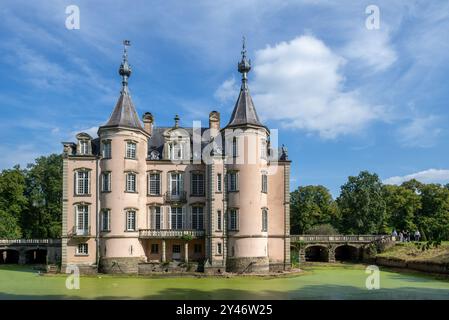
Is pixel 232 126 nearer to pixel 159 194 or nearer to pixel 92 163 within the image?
pixel 159 194

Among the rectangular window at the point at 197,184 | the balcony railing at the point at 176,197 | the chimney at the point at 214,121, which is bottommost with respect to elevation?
the balcony railing at the point at 176,197

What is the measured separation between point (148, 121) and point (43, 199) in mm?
25933

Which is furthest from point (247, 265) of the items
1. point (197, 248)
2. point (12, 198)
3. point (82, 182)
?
point (12, 198)

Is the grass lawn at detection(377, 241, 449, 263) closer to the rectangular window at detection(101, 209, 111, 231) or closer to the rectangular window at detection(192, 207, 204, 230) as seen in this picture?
the rectangular window at detection(192, 207, 204, 230)

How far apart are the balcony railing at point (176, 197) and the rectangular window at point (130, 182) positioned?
2822mm

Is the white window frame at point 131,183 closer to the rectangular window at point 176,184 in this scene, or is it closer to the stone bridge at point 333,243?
the rectangular window at point 176,184

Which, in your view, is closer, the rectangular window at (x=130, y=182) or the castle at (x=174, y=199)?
the castle at (x=174, y=199)

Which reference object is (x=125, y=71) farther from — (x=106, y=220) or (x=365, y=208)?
(x=365, y=208)

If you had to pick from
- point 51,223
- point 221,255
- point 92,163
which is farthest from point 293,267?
point 51,223

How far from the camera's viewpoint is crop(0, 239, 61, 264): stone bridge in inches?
1598

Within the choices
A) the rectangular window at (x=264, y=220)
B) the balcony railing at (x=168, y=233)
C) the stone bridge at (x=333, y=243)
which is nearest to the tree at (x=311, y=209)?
the stone bridge at (x=333, y=243)

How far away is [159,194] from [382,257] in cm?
2099

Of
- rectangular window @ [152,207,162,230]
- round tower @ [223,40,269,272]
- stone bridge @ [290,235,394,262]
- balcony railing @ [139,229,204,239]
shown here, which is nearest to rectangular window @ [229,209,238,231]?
round tower @ [223,40,269,272]

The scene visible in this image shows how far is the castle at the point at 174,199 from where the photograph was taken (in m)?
33.3
